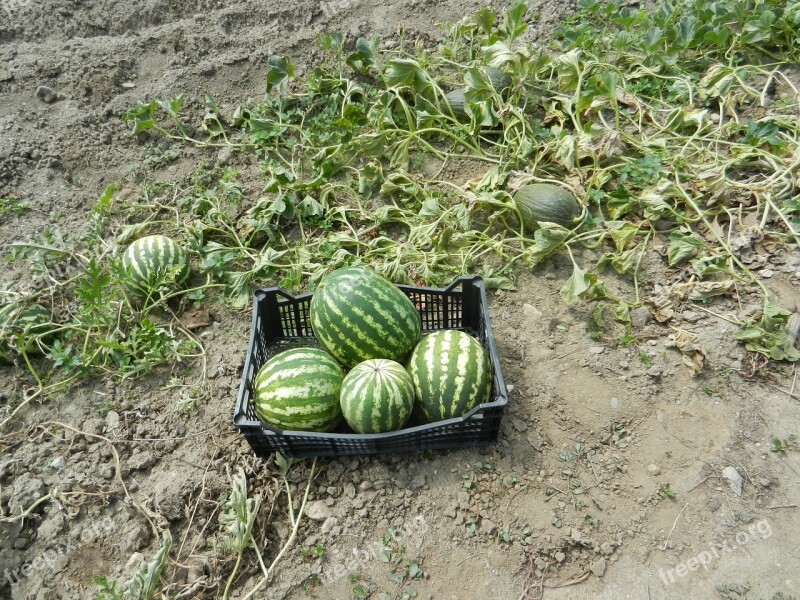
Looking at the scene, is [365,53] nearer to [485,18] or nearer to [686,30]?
[485,18]

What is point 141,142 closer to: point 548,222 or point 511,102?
point 511,102

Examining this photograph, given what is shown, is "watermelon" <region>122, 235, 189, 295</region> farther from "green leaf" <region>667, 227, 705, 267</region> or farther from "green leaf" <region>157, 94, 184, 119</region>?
"green leaf" <region>667, 227, 705, 267</region>

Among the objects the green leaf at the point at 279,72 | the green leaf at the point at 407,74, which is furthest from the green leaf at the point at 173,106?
the green leaf at the point at 407,74

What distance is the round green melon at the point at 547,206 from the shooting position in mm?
3379

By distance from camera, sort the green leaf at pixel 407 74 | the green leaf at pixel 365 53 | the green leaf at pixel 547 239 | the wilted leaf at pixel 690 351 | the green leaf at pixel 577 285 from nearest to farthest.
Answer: the wilted leaf at pixel 690 351
the green leaf at pixel 577 285
the green leaf at pixel 547 239
the green leaf at pixel 407 74
the green leaf at pixel 365 53

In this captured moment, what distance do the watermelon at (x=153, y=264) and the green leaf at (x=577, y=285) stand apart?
7.37 feet

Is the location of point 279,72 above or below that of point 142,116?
above

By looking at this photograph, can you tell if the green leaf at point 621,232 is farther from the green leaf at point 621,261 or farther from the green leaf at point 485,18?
the green leaf at point 485,18

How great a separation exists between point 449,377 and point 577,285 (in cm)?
104

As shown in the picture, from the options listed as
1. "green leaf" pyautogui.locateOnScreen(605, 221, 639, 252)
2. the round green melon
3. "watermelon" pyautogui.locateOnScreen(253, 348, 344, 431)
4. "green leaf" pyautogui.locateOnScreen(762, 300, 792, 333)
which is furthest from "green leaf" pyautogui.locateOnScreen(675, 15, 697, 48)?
"watermelon" pyautogui.locateOnScreen(253, 348, 344, 431)

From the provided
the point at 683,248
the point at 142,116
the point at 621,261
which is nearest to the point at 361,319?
the point at 621,261

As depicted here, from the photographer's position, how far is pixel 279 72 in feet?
14.1

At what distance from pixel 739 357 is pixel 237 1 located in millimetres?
5478

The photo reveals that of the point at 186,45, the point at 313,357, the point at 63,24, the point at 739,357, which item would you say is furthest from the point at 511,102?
the point at 63,24
